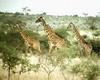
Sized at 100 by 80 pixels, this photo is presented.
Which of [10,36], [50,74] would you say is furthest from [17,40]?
[50,74]

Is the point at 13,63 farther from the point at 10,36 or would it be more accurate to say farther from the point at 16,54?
the point at 10,36

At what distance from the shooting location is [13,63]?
8664mm

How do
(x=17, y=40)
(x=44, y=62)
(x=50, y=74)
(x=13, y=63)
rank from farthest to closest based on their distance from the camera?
(x=17, y=40), (x=44, y=62), (x=50, y=74), (x=13, y=63)

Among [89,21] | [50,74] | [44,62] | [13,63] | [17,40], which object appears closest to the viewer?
[13,63]

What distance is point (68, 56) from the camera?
905 cm

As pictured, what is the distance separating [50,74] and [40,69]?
51 cm

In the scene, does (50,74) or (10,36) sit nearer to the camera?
(50,74)

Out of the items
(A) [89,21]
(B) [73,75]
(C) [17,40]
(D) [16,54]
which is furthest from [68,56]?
(A) [89,21]

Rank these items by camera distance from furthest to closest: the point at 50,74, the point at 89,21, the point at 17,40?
the point at 89,21 < the point at 17,40 < the point at 50,74

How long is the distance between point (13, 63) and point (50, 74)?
106 cm

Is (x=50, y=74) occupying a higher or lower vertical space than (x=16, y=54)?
lower

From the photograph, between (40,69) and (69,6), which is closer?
(40,69)

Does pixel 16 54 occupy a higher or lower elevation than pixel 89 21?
higher

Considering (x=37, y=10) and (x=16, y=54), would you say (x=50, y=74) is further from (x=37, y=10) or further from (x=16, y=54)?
(x=37, y=10)
